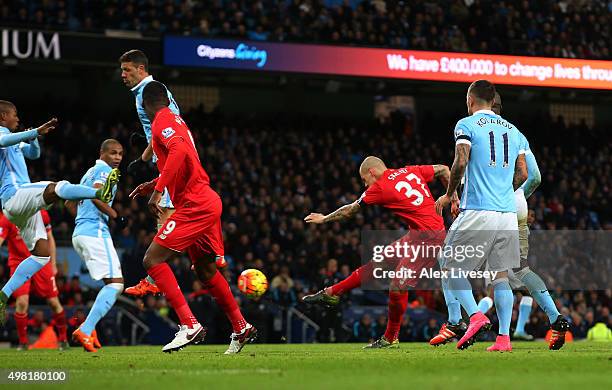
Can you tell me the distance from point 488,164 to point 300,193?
651 inches

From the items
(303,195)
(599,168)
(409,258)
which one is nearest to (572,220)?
(599,168)

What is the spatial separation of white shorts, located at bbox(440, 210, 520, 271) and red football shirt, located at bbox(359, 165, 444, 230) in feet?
7.09

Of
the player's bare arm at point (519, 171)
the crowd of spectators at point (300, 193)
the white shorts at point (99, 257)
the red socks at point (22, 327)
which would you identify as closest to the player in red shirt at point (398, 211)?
the player's bare arm at point (519, 171)

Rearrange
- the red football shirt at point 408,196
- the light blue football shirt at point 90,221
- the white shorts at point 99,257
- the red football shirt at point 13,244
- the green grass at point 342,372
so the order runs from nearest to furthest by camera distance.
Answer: the green grass at point 342,372
the red football shirt at point 408,196
the white shorts at point 99,257
the light blue football shirt at point 90,221
the red football shirt at point 13,244

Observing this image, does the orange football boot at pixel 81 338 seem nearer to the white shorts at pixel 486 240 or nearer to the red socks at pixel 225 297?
the red socks at pixel 225 297

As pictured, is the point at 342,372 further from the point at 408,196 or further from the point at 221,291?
the point at 408,196

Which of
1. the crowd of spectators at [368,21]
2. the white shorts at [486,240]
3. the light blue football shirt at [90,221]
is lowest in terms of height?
the white shorts at [486,240]

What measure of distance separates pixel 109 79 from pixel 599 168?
1569 centimetres

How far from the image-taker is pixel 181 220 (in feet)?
28.5

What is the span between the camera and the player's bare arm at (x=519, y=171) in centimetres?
941

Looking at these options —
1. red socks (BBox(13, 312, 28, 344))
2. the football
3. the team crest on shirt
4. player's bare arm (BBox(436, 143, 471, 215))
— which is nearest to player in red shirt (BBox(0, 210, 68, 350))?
red socks (BBox(13, 312, 28, 344))

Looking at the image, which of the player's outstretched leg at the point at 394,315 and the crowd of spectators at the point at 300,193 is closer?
the player's outstretched leg at the point at 394,315

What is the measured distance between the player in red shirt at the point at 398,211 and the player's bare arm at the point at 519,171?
1805 millimetres

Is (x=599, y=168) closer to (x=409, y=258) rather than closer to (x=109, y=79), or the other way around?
(x=109, y=79)
